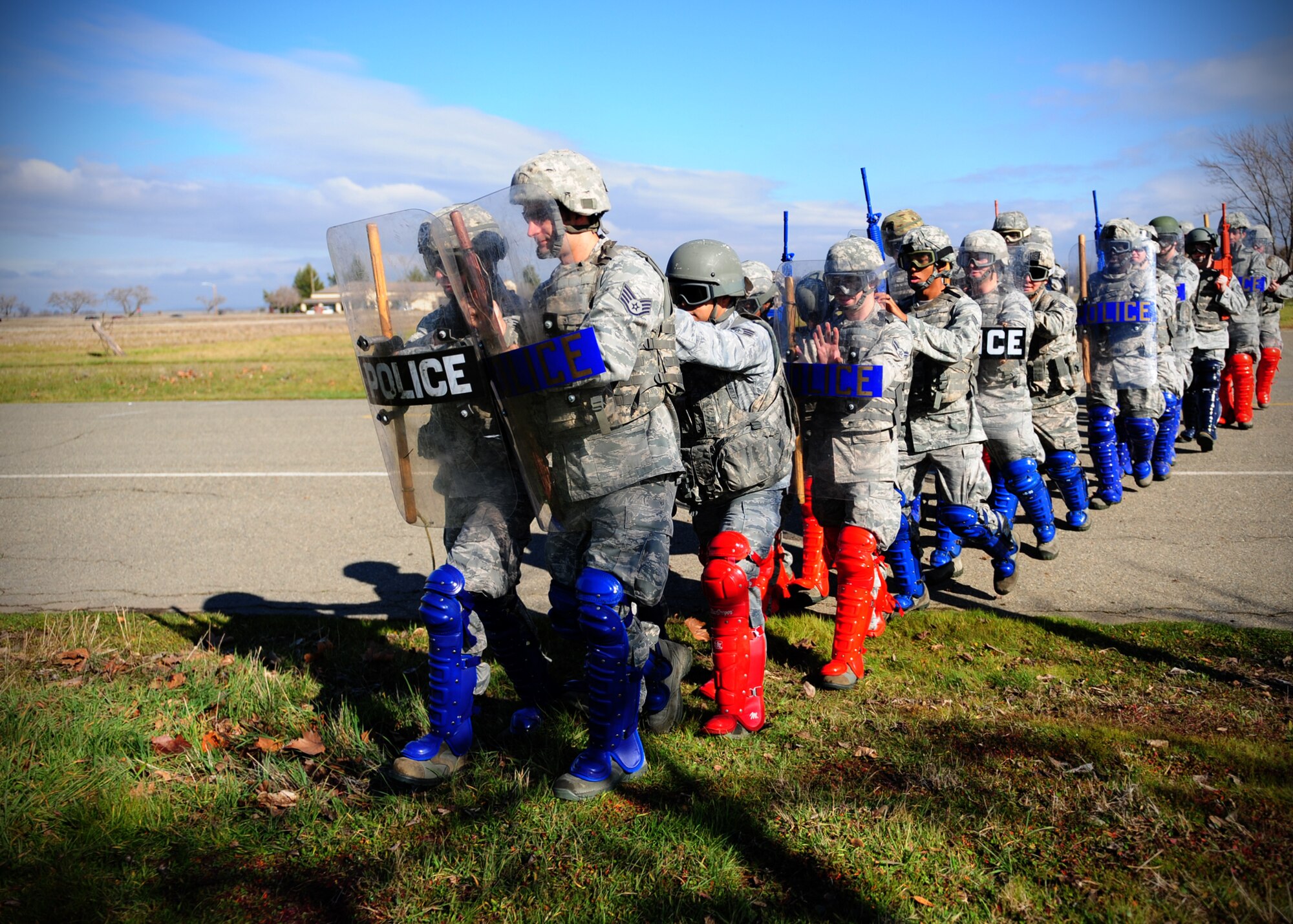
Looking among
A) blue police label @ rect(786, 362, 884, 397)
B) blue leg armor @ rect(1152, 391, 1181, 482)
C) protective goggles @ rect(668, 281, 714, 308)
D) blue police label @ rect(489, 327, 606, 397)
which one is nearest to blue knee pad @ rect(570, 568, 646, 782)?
blue police label @ rect(489, 327, 606, 397)

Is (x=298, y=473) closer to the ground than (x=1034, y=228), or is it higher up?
closer to the ground

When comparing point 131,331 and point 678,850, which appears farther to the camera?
point 131,331

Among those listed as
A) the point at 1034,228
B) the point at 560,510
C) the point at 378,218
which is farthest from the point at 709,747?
the point at 1034,228

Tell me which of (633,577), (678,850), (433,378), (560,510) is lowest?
(678,850)

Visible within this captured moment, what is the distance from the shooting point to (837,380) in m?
4.71

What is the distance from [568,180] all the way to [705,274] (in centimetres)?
85

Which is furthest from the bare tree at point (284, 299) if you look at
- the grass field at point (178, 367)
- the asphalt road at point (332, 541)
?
the asphalt road at point (332, 541)

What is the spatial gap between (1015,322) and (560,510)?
4.09 metres

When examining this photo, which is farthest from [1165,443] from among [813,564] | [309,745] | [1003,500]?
[309,745]

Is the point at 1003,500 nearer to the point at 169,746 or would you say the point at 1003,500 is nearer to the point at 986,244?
the point at 986,244

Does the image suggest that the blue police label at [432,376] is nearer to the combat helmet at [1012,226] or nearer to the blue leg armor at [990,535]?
the blue leg armor at [990,535]

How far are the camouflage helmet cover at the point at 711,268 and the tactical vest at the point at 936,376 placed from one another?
78.0 inches

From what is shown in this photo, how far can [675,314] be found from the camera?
3631mm

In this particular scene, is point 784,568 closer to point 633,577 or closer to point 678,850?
point 633,577
